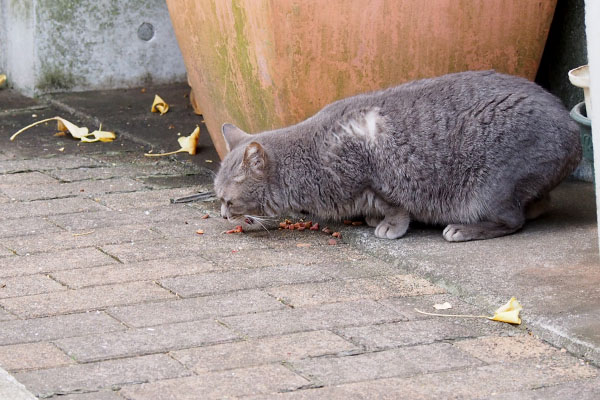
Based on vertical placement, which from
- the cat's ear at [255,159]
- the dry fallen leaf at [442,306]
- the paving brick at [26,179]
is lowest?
the dry fallen leaf at [442,306]

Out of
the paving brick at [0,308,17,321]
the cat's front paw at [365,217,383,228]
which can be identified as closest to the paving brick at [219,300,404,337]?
the paving brick at [0,308,17,321]

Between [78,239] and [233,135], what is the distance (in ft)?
2.87

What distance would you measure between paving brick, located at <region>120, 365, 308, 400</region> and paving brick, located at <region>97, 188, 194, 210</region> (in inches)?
75.8

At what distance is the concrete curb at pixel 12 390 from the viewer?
8.03ft

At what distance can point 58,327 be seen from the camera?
9.88ft

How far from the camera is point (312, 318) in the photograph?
3.12 m

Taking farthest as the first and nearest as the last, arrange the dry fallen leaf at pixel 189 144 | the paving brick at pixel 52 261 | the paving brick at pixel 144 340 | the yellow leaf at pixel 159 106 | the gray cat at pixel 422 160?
the yellow leaf at pixel 159 106
the dry fallen leaf at pixel 189 144
the gray cat at pixel 422 160
the paving brick at pixel 52 261
the paving brick at pixel 144 340

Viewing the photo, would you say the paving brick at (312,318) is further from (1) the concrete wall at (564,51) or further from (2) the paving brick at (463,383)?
(1) the concrete wall at (564,51)

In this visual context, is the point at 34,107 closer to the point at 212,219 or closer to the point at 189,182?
the point at 189,182

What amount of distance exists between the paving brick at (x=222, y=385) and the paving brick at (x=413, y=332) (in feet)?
1.14

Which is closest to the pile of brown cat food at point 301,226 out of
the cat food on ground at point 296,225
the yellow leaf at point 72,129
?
the cat food on ground at point 296,225

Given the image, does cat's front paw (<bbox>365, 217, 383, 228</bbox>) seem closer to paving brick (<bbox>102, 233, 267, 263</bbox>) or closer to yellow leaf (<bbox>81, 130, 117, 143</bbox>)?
paving brick (<bbox>102, 233, 267, 263</bbox>)

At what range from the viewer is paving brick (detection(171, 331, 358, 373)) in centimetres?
275

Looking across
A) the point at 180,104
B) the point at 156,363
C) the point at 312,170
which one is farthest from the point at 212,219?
the point at 180,104
